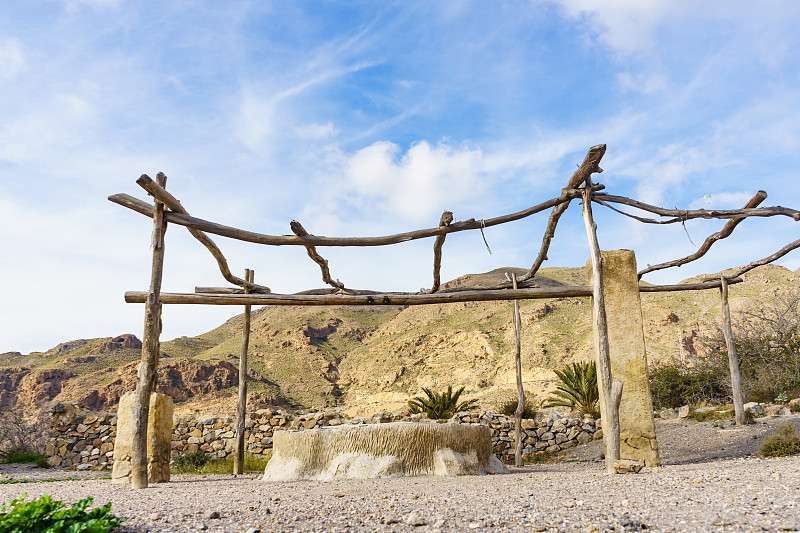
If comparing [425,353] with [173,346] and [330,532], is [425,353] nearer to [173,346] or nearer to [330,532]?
[173,346]

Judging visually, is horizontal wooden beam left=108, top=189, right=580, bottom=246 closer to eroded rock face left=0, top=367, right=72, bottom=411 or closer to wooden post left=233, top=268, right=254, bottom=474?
wooden post left=233, top=268, right=254, bottom=474

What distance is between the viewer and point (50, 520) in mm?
2713

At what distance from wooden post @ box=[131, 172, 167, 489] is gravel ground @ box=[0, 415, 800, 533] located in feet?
1.52

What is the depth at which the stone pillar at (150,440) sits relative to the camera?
6.34 m

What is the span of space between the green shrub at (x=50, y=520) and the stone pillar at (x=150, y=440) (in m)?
3.72

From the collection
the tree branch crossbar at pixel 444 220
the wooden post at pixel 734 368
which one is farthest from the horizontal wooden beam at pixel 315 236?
the wooden post at pixel 734 368

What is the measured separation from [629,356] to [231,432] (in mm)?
8655

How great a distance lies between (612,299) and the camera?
6.84 meters

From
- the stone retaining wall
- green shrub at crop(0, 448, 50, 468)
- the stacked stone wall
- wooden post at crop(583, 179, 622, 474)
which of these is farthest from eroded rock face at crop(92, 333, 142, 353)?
wooden post at crop(583, 179, 622, 474)

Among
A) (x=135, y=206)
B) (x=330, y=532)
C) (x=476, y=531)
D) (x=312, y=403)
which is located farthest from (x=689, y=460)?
(x=312, y=403)

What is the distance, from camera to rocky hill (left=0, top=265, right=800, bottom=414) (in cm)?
2666

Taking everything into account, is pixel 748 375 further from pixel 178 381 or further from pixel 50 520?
pixel 178 381

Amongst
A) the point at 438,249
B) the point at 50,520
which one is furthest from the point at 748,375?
the point at 50,520

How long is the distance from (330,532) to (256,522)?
22.1 inches
